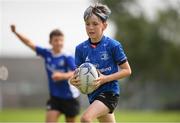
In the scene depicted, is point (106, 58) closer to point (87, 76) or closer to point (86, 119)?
point (87, 76)

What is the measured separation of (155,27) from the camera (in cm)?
5150

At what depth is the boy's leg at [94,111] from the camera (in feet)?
31.6

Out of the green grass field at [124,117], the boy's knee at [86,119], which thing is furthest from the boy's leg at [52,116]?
the green grass field at [124,117]

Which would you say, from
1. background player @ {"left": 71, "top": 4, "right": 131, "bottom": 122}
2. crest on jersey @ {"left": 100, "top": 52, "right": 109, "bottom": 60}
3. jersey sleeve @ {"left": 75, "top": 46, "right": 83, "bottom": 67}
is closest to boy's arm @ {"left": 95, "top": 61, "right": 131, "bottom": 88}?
background player @ {"left": 71, "top": 4, "right": 131, "bottom": 122}

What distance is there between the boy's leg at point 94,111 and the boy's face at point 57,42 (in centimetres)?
388

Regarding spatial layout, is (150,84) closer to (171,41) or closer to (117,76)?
(171,41)

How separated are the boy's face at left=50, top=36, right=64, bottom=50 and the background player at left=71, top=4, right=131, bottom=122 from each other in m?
3.37

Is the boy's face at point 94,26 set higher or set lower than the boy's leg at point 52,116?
higher

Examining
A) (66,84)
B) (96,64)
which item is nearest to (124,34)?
(66,84)

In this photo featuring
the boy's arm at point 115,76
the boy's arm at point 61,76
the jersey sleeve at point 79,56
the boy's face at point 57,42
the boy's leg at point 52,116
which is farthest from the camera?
the boy's face at point 57,42

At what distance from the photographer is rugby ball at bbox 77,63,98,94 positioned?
9.88 meters

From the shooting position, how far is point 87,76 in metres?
9.91

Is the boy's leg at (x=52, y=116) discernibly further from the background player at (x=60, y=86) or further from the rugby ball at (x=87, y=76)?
the rugby ball at (x=87, y=76)

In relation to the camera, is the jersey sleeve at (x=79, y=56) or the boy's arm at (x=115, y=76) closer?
the boy's arm at (x=115, y=76)
